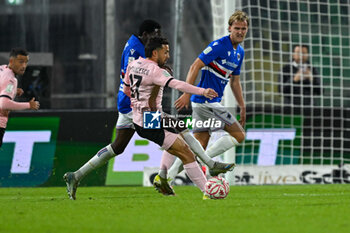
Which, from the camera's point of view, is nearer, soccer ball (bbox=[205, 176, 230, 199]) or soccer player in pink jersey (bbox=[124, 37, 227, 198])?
soccer ball (bbox=[205, 176, 230, 199])

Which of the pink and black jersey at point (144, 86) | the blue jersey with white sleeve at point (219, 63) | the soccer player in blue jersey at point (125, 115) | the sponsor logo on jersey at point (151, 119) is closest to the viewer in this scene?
the pink and black jersey at point (144, 86)

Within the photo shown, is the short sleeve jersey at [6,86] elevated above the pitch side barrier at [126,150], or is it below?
above

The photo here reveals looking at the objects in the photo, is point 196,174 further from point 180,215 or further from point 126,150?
point 126,150

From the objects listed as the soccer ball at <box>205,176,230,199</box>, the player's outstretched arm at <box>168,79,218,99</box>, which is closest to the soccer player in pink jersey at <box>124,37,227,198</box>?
the soccer ball at <box>205,176,230,199</box>

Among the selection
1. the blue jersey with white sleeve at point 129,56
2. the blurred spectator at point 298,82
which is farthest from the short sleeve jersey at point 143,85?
the blurred spectator at point 298,82

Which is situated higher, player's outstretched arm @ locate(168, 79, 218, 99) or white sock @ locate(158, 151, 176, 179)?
player's outstretched arm @ locate(168, 79, 218, 99)

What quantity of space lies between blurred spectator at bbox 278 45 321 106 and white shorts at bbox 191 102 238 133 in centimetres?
348

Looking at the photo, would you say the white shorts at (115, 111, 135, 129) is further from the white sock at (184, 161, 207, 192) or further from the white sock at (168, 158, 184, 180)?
the white sock at (184, 161, 207, 192)

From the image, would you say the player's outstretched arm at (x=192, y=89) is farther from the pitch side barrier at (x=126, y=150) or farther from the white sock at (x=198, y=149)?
the pitch side barrier at (x=126, y=150)

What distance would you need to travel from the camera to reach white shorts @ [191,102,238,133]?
352 inches

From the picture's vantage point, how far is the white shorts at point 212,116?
8.95 metres

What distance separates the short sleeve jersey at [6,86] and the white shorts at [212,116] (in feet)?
6.55

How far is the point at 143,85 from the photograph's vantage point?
770cm

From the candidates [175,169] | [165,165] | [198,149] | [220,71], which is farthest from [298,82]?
[198,149]
